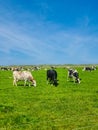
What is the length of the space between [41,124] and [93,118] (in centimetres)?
278

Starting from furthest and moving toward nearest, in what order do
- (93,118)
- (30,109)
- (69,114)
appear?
(30,109)
(69,114)
(93,118)

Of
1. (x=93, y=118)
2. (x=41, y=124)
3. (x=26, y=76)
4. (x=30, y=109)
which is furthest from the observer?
(x=26, y=76)

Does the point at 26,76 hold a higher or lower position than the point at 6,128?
higher

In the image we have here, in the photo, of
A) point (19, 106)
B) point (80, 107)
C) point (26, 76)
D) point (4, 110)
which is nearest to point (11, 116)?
point (4, 110)

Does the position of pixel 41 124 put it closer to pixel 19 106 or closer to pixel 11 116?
pixel 11 116

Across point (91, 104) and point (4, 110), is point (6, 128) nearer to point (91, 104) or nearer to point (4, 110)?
point (4, 110)

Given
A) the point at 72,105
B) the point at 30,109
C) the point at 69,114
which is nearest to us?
the point at 69,114

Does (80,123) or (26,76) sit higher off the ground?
(26,76)

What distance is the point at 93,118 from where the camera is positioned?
16.3m

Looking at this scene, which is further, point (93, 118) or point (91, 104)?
point (91, 104)

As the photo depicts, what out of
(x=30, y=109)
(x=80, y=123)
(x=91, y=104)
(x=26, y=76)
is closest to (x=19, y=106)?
(x=30, y=109)

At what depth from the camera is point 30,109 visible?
19.0 m

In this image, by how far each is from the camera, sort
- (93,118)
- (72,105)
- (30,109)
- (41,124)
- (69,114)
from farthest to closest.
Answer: (72,105)
(30,109)
(69,114)
(93,118)
(41,124)

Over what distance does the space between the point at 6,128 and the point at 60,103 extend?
→ 7472 millimetres
